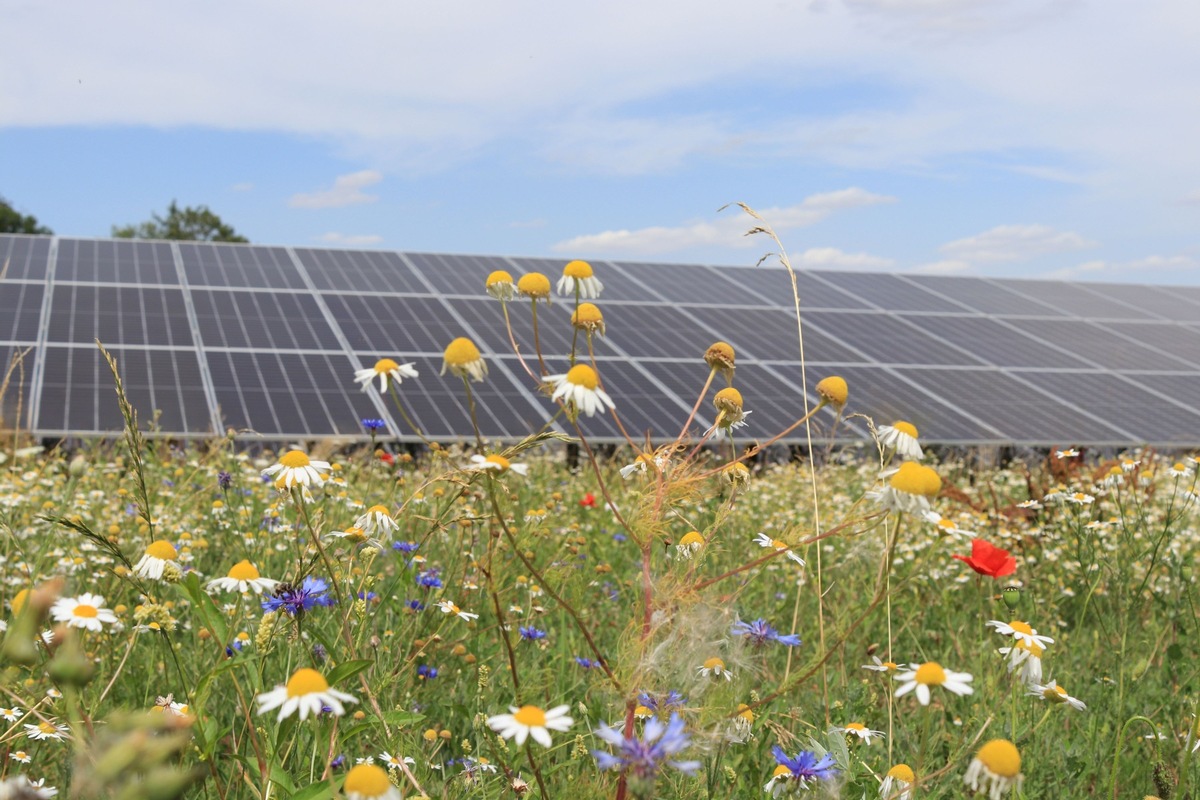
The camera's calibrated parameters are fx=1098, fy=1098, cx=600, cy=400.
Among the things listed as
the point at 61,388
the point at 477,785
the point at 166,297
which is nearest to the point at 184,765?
the point at 477,785

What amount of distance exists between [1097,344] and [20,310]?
1422 centimetres

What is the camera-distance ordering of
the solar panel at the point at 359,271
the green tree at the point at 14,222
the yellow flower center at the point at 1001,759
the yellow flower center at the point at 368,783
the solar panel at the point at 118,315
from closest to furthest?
the yellow flower center at the point at 368,783 < the yellow flower center at the point at 1001,759 < the solar panel at the point at 118,315 < the solar panel at the point at 359,271 < the green tree at the point at 14,222

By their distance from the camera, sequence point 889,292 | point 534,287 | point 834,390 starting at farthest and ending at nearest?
1. point 889,292
2. point 534,287
3. point 834,390

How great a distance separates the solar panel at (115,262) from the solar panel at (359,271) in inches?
74.5

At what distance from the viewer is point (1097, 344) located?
16141 millimetres

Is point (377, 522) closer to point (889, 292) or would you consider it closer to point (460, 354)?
point (460, 354)

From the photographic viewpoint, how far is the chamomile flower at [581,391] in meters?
1.67

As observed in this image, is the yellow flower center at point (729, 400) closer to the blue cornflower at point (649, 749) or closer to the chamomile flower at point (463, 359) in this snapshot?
the chamomile flower at point (463, 359)

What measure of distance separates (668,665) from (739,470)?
50 centimetres

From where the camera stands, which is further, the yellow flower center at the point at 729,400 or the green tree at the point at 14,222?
the green tree at the point at 14,222

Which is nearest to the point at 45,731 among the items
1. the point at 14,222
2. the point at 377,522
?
the point at 377,522

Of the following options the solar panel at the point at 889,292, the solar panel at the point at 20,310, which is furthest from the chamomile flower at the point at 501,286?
the solar panel at the point at 889,292

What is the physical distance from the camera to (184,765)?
2668 millimetres

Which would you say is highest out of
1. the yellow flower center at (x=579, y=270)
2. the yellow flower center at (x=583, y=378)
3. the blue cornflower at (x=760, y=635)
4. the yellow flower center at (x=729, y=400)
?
the yellow flower center at (x=579, y=270)
